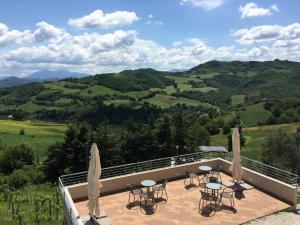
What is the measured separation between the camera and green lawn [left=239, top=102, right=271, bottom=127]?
12767 cm

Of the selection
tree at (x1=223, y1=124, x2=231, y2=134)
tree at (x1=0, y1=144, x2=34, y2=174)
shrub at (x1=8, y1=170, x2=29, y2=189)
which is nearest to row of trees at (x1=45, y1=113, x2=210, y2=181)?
shrub at (x1=8, y1=170, x2=29, y2=189)

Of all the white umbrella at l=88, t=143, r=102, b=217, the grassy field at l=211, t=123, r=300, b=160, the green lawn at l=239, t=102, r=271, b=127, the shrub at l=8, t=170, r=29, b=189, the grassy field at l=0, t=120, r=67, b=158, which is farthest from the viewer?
the green lawn at l=239, t=102, r=271, b=127

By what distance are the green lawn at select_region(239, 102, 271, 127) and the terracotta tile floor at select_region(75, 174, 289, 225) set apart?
4422 inches

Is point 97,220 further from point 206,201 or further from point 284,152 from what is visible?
point 284,152

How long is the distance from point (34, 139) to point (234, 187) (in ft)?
284

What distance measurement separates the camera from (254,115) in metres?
134

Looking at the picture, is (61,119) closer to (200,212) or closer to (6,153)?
(6,153)

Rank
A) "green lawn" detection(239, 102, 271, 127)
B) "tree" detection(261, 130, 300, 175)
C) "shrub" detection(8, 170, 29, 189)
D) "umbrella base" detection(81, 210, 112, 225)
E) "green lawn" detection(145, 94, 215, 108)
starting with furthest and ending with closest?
"green lawn" detection(145, 94, 215, 108) < "green lawn" detection(239, 102, 271, 127) < "shrub" detection(8, 170, 29, 189) < "tree" detection(261, 130, 300, 175) < "umbrella base" detection(81, 210, 112, 225)

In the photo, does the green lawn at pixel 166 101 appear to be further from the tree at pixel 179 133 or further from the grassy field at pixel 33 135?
the tree at pixel 179 133

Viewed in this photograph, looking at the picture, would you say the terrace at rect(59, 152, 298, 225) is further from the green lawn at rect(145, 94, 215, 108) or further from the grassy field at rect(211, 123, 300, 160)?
the green lawn at rect(145, 94, 215, 108)

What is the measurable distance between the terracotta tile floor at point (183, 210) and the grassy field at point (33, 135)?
67.0m

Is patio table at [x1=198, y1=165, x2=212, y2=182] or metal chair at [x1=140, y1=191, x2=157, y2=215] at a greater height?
Answer: patio table at [x1=198, y1=165, x2=212, y2=182]

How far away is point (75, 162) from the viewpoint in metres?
47.3

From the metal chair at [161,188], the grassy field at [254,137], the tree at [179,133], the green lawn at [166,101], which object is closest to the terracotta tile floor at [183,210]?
the metal chair at [161,188]
